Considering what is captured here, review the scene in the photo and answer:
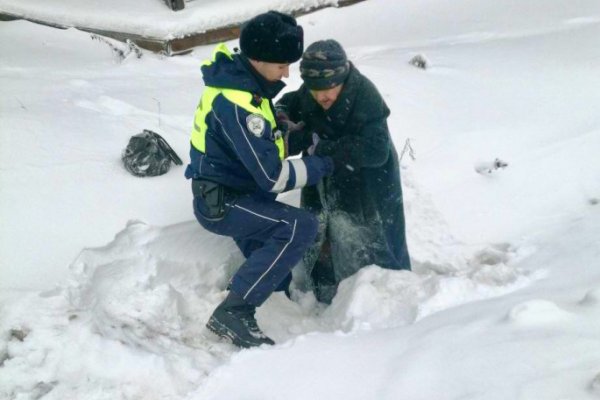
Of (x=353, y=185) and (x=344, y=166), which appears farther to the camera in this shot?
(x=353, y=185)

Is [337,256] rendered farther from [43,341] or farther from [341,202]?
[43,341]

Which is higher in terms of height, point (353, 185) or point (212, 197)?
point (212, 197)

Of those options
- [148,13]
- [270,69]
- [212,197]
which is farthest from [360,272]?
[148,13]

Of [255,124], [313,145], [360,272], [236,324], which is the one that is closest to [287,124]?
[313,145]

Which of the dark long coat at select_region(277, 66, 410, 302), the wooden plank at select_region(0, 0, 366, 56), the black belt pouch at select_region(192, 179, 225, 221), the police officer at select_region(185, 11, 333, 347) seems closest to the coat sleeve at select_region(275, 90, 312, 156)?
the dark long coat at select_region(277, 66, 410, 302)

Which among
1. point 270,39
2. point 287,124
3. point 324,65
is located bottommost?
point 287,124

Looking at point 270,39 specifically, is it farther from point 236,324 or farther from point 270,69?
point 236,324

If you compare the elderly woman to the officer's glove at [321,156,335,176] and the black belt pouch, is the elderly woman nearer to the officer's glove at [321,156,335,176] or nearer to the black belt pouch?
the officer's glove at [321,156,335,176]

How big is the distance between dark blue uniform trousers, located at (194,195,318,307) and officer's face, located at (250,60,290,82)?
0.56 m

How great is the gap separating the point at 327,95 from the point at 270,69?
36 cm

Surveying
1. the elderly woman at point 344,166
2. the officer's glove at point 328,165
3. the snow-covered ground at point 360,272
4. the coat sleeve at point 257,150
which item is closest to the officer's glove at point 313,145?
the elderly woman at point 344,166

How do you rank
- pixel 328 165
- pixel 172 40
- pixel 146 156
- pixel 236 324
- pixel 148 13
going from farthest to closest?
pixel 148 13 → pixel 172 40 → pixel 146 156 → pixel 328 165 → pixel 236 324

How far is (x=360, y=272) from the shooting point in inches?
125

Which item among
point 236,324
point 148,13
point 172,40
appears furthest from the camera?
point 148,13
